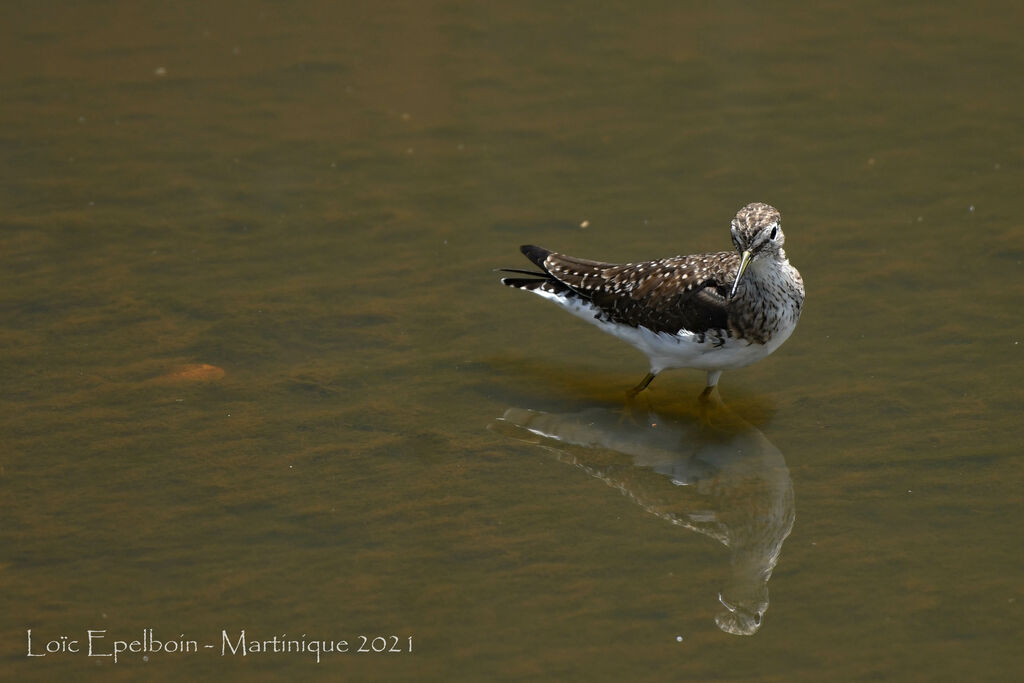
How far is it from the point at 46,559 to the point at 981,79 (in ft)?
31.2

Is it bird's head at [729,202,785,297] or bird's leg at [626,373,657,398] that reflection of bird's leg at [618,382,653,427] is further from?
bird's head at [729,202,785,297]

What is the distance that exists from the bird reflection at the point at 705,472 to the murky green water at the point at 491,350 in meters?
0.03

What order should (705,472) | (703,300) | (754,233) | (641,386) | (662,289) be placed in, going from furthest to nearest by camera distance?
1. (641,386)
2. (662,289)
3. (703,300)
4. (705,472)
5. (754,233)

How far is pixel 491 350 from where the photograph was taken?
9.30 m

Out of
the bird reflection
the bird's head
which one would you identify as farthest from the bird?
the bird reflection

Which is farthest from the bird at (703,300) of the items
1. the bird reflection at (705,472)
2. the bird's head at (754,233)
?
the bird reflection at (705,472)

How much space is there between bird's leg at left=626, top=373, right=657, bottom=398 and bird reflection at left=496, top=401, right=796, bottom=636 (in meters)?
0.17

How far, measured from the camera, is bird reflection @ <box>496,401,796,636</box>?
7.10m

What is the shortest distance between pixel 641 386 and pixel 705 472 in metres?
0.97

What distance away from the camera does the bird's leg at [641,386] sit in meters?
8.81

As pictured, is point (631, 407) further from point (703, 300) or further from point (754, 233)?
point (754, 233)

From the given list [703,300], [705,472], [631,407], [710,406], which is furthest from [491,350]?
[705,472]

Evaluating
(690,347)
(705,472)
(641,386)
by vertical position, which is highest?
(690,347)

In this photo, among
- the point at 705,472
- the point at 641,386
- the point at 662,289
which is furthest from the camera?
the point at 641,386
